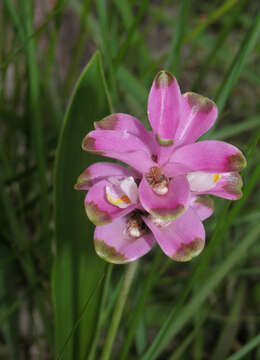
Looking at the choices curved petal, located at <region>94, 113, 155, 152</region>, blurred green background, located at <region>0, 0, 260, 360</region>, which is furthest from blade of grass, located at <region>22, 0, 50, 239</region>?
curved petal, located at <region>94, 113, 155, 152</region>

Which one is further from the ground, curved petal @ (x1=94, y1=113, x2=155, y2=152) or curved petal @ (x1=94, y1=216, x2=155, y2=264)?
curved petal @ (x1=94, y1=113, x2=155, y2=152)

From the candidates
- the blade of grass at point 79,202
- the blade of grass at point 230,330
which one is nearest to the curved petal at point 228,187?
the blade of grass at point 79,202

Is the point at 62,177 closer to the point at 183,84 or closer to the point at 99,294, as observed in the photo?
the point at 99,294

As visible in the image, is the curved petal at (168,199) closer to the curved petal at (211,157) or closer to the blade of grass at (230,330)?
the curved petal at (211,157)

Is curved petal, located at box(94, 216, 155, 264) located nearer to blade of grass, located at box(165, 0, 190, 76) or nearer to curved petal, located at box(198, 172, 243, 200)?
curved petal, located at box(198, 172, 243, 200)

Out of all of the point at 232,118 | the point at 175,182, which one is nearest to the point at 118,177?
the point at 175,182

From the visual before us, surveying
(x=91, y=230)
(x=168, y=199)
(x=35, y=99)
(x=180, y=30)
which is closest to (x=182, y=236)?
(x=168, y=199)
